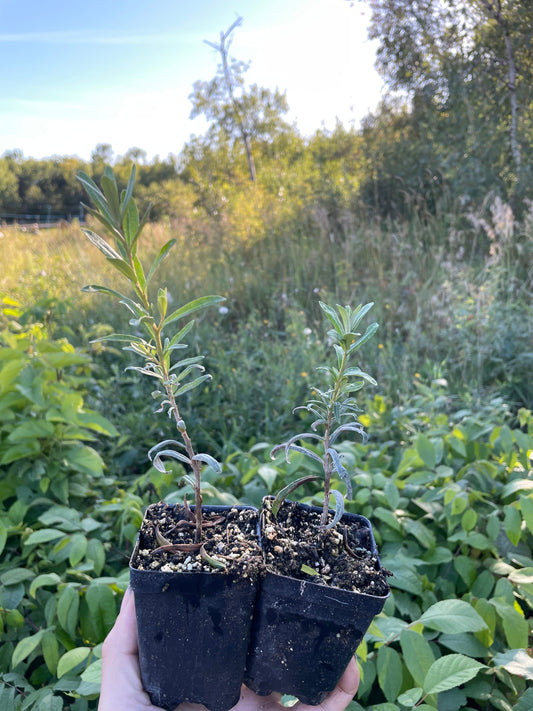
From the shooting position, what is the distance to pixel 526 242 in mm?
4844

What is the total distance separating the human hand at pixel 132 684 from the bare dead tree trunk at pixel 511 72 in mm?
6305

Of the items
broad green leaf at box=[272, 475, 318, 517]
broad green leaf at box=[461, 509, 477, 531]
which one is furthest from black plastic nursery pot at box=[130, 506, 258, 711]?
broad green leaf at box=[461, 509, 477, 531]

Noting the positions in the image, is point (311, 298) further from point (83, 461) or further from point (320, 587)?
point (320, 587)

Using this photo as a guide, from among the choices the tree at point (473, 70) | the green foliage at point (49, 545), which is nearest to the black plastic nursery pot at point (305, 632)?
the green foliage at point (49, 545)

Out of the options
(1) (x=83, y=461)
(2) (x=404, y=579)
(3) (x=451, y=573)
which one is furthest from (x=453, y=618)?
(1) (x=83, y=461)

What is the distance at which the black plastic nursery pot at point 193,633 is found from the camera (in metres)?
0.75

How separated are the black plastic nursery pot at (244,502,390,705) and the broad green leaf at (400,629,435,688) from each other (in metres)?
0.22

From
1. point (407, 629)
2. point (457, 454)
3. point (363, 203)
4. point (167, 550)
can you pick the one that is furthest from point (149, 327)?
point (363, 203)

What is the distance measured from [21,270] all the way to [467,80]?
624cm

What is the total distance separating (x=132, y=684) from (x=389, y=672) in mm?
512

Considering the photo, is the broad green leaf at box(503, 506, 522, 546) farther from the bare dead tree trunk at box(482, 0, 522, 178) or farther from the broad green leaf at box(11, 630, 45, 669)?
the bare dead tree trunk at box(482, 0, 522, 178)

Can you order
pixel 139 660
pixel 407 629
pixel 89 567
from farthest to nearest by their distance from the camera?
pixel 89 567
pixel 407 629
pixel 139 660

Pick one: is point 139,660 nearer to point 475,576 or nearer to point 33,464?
point 475,576

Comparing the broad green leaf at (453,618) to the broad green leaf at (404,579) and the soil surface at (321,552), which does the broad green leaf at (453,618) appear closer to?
the broad green leaf at (404,579)
